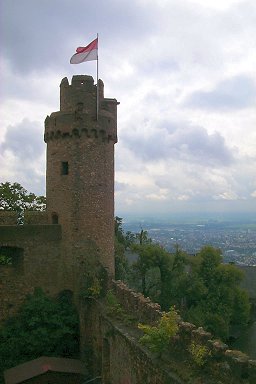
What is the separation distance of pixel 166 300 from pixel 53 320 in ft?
42.4

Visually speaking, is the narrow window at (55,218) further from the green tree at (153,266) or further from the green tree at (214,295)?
the green tree at (214,295)

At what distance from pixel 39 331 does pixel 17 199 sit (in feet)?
33.4

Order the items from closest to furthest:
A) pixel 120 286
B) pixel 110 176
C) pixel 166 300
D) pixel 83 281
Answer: pixel 120 286 < pixel 83 281 < pixel 110 176 < pixel 166 300

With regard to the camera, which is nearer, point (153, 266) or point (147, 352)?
point (147, 352)

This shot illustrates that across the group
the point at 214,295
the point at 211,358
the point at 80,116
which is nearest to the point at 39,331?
the point at 80,116

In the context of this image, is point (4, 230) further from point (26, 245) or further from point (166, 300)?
point (166, 300)

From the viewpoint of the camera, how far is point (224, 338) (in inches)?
1286

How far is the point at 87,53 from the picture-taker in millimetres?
22375

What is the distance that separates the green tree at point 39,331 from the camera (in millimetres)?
19953

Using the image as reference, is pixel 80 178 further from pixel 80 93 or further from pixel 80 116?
pixel 80 93

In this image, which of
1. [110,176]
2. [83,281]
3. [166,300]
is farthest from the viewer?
[166,300]

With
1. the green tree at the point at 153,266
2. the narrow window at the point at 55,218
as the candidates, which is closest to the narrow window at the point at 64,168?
the narrow window at the point at 55,218

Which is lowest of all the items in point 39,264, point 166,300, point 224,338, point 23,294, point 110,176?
point 224,338

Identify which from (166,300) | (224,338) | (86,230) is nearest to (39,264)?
(86,230)
